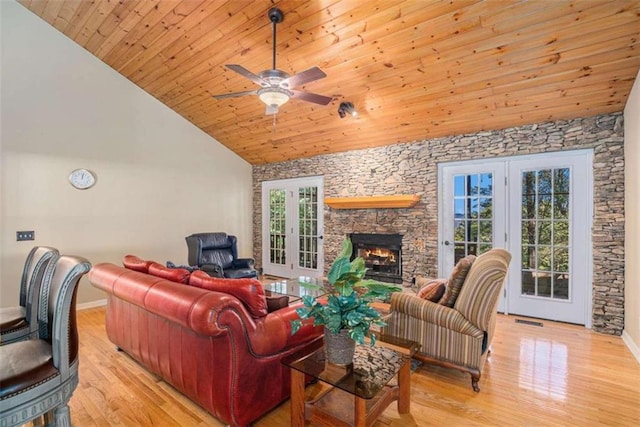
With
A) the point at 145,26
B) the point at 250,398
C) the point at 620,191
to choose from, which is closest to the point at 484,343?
the point at 250,398

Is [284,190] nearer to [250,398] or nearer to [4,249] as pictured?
[4,249]

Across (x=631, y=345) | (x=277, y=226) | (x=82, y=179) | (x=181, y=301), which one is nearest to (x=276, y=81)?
(x=181, y=301)

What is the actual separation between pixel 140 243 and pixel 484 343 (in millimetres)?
5161

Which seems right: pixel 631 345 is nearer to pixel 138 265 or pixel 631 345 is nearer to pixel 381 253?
pixel 381 253

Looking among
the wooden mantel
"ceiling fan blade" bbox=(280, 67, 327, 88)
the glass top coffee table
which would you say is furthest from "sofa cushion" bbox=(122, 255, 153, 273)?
the wooden mantel

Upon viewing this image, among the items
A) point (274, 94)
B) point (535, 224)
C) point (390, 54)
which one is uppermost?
point (390, 54)

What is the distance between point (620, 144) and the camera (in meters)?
3.49

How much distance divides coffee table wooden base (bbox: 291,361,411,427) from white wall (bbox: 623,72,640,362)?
8.32 feet

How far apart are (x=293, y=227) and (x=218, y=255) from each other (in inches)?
72.0

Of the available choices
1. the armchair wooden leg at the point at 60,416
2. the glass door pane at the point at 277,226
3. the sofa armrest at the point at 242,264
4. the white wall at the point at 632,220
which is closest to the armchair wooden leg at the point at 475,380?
the white wall at the point at 632,220

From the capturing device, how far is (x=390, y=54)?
11.0ft

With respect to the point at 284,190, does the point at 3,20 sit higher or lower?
higher

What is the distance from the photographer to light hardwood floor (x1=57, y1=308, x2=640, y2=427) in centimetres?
209

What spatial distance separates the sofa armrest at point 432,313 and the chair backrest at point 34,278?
8.47 ft
